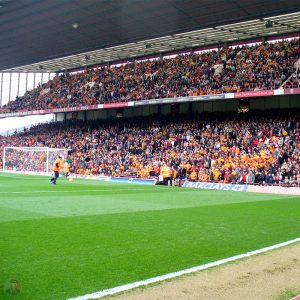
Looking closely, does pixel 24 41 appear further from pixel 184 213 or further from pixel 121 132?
pixel 184 213

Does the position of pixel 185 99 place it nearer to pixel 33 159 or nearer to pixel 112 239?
pixel 33 159

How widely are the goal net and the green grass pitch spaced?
22.5m

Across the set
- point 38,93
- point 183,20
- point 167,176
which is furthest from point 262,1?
point 38,93

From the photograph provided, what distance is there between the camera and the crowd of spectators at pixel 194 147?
2653 centimetres

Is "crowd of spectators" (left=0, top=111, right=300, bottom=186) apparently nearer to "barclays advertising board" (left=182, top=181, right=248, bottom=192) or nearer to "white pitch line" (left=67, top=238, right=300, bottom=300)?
"barclays advertising board" (left=182, top=181, right=248, bottom=192)

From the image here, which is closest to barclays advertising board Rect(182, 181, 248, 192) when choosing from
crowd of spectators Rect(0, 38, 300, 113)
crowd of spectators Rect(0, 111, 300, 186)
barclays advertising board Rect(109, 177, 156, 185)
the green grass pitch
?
crowd of spectators Rect(0, 111, 300, 186)

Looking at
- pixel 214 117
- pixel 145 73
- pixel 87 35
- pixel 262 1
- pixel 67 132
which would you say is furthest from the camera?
pixel 67 132

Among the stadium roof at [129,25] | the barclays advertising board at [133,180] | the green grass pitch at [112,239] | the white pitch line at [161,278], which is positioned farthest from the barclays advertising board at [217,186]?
the white pitch line at [161,278]

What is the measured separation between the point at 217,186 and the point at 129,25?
57.7 feet

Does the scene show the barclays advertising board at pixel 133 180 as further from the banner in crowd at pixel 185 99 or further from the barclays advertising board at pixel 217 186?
the banner in crowd at pixel 185 99

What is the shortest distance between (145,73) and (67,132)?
37.9ft

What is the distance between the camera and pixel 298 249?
301 inches

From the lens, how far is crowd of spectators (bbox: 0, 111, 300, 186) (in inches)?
1045

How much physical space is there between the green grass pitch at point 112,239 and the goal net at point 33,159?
22.5 metres
